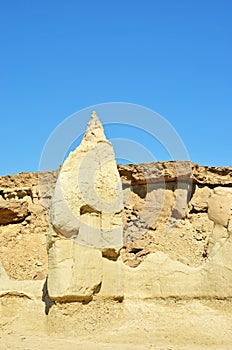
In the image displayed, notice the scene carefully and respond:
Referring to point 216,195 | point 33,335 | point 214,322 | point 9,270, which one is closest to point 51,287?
point 33,335

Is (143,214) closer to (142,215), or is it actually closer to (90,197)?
(142,215)

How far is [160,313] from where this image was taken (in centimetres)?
909

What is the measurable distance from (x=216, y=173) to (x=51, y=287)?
601 inches

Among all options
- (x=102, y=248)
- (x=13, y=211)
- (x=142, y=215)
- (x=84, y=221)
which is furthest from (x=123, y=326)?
(x=13, y=211)

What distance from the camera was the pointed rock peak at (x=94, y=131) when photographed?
32.4ft

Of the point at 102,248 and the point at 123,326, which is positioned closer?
the point at 123,326

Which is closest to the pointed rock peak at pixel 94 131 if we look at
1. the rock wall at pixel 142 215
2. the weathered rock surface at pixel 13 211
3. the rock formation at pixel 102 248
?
the rock formation at pixel 102 248

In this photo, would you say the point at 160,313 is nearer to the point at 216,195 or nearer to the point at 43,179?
the point at 216,195

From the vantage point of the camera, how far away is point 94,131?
9.93 m

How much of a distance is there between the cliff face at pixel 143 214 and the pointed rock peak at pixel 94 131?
38.5ft

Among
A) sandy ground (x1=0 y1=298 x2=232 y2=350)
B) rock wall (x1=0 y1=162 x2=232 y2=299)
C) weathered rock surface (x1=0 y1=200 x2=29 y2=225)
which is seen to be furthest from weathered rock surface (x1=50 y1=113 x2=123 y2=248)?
weathered rock surface (x1=0 y1=200 x2=29 y2=225)

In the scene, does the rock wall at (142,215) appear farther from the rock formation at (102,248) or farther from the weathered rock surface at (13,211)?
the rock formation at (102,248)

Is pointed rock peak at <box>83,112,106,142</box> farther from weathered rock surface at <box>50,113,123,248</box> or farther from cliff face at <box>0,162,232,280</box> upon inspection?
cliff face at <box>0,162,232,280</box>

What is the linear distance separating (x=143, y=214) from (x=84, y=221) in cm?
1419
